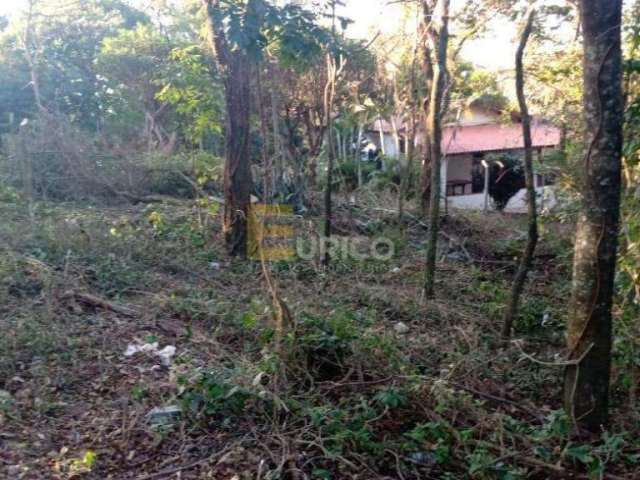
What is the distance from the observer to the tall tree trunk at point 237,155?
22.9 feet

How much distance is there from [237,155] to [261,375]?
13.2 ft

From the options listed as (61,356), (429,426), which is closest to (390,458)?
(429,426)

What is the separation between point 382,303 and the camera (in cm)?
583

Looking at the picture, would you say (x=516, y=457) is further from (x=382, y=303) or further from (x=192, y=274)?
(x=192, y=274)

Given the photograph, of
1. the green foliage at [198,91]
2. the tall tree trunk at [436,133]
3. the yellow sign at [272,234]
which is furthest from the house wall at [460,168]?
the tall tree trunk at [436,133]

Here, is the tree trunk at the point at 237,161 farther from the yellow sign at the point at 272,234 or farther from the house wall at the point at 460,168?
the house wall at the point at 460,168

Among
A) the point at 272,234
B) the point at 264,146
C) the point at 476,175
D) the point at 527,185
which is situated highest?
the point at 264,146

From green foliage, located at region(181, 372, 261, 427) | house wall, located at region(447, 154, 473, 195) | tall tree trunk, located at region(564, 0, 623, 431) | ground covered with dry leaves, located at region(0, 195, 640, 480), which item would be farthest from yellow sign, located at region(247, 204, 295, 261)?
house wall, located at region(447, 154, 473, 195)

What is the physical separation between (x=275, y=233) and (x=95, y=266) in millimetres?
2543

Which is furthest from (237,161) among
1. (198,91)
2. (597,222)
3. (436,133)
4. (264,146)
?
(597,222)

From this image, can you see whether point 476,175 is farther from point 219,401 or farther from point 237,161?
point 219,401

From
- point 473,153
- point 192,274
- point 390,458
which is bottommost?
point 390,458

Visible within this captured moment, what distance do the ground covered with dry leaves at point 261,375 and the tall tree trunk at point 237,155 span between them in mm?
574

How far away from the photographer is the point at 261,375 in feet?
11.9
